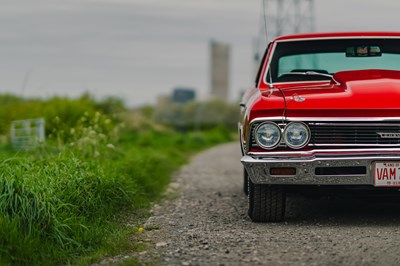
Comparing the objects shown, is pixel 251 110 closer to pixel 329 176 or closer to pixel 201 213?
pixel 329 176

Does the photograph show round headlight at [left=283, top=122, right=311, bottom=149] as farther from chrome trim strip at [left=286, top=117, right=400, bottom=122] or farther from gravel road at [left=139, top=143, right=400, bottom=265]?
gravel road at [left=139, top=143, right=400, bottom=265]

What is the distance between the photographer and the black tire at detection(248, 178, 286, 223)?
6.08 meters

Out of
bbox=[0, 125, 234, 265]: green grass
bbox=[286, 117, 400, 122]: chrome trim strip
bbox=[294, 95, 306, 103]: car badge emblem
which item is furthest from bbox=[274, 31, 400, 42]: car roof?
bbox=[0, 125, 234, 265]: green grass

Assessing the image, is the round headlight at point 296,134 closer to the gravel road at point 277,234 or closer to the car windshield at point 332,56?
the gravel road at point 277,234

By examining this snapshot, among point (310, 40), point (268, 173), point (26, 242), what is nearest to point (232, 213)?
point (268, 173)

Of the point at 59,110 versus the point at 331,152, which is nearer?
the point at 331,152

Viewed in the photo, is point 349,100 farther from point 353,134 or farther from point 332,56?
point 332,56

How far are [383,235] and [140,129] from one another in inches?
1349

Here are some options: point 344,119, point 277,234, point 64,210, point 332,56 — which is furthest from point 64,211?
point 332,56

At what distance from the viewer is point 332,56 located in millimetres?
7156

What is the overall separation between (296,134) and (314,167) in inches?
11.8

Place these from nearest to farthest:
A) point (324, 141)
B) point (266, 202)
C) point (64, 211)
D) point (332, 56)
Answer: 1. point (64, 211)
2. point (324, 141)
3. point (266, 202)
4. point (332, 56)

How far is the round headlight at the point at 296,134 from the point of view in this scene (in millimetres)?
5746

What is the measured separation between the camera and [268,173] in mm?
5766
